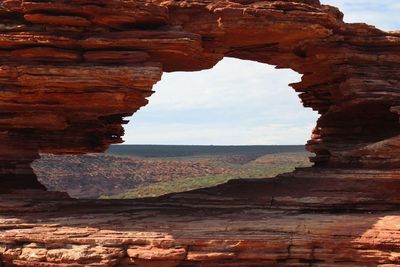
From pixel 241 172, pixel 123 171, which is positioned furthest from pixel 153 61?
pixel 123 171

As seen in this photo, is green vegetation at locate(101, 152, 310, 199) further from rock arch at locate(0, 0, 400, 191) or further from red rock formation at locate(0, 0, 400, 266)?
red rock formation at locate(0, 0, 400, 266)

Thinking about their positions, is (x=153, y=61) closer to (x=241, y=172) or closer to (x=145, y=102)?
(x=145, y=102)

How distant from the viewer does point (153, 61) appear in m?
22.4

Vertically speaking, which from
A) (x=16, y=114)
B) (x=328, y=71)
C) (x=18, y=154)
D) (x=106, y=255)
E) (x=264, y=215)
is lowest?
(x=106, y=255)

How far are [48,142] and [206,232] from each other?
9.83m

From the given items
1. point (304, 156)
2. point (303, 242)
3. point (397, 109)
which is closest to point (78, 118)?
point (303, 242)

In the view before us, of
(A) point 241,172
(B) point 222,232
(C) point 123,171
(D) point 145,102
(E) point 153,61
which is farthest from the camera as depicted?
(C) point 123,171

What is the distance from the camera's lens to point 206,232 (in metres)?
20.5

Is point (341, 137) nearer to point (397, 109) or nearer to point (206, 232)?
point (397, 109)

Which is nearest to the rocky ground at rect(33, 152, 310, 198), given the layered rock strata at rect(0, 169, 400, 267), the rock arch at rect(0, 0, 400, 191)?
the rock arch at rect(0, 0, 400, 191)

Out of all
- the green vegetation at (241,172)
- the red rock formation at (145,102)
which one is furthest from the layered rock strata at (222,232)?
the green vegetation at (241,172)

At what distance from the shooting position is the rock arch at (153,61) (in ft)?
70.5

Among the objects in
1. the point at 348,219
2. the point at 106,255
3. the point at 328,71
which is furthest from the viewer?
the point at 328,71

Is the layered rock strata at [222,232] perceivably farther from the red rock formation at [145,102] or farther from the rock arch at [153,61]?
the rock arch at [153,61]
